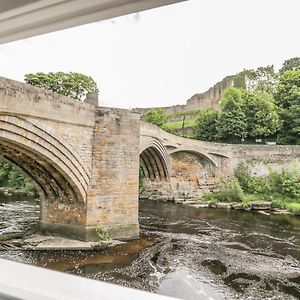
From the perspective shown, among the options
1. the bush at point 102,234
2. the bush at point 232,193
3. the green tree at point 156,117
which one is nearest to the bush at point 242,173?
the bush at point 232,193

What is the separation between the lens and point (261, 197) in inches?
637

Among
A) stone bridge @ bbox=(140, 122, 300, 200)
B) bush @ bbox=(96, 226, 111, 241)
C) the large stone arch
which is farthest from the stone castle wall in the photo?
bush @ bbox=(96, 226, 111, 241)

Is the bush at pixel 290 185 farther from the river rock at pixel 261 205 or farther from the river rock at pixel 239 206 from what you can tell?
the river rock at pixel 239 206

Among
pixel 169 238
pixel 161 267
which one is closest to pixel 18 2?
pixel 161 267

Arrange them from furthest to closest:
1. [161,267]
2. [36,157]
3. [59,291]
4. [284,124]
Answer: [284,124]
[36,157]
[161,267]
[59,291]

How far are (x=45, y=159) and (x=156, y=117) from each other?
15582 millimetres

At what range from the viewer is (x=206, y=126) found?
21.2m

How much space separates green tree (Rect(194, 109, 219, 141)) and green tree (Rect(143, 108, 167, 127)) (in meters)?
2.19

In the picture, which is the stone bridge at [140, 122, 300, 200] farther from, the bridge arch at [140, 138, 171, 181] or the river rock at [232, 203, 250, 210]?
the river rock at [232, 203, 250, 210]

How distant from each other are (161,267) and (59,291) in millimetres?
5930

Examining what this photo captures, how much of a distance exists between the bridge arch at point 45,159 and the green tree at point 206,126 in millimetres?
13619

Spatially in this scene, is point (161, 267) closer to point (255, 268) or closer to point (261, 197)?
point (255, 268)

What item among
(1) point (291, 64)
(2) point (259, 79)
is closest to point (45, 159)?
(2) point (259, 79)

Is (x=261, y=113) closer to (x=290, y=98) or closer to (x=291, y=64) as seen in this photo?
(x=290, y=98)
